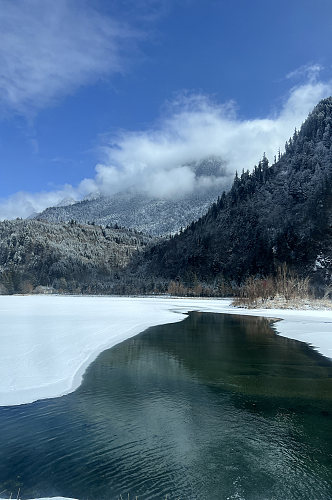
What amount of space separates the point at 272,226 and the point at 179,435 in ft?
410

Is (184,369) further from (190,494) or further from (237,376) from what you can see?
(190,494)

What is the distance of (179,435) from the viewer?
9.45 metres

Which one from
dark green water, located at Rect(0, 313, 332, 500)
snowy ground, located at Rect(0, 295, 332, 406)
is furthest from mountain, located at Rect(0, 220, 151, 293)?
dark green water, located at Rect(0, 313, 332, 500)

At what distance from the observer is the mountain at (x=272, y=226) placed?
4496 inches

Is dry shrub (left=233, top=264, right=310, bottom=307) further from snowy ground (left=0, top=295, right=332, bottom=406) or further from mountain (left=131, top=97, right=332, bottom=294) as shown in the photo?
mountain (left=131, top=97, right=332, bottom=294)

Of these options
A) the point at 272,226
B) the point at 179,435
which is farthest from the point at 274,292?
the point at 272,226

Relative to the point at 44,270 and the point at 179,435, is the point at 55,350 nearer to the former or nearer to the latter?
the point at 179,435

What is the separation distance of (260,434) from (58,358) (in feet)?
33.6

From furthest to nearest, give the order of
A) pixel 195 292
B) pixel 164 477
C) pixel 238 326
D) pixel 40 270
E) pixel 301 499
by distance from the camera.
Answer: pixel 40 270
pixel 195 292
pixel 238 326
pixel 164 477
pixel 301 499

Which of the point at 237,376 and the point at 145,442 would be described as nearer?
the point at 145,442

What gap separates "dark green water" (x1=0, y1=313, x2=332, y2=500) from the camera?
7209mm

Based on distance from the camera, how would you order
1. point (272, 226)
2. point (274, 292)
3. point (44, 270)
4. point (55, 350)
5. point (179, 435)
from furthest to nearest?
point (44, 270) → point (272, 226) → point (274, 292) → point (55, 350) → point (179, 435)

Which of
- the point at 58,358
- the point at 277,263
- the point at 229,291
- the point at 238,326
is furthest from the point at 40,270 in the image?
the point at 58,358

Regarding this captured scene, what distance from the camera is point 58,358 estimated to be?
55.5ft
